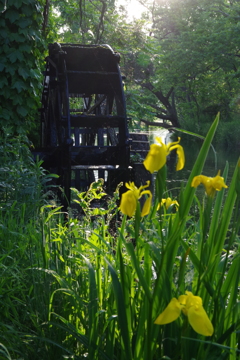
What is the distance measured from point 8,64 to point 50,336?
5573 mm

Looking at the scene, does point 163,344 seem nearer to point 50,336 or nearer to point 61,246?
point 50,336

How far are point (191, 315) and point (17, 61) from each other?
6.29 metres

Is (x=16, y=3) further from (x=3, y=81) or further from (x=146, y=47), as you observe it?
(x=146, y=47)

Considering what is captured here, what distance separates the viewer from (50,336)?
1.71m

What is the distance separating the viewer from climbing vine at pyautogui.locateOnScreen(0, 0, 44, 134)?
21.6 ft

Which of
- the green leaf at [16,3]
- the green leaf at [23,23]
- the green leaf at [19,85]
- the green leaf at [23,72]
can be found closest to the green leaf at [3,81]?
the green leaf at [19,85]

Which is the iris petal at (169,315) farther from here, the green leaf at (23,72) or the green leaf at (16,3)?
the green leaf at (16,3)

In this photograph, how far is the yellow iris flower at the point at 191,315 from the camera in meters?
0.96

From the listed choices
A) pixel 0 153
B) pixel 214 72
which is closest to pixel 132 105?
pixel 0 153

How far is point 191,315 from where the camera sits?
97 centimetres

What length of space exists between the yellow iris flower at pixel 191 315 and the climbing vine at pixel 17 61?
5.84 metres

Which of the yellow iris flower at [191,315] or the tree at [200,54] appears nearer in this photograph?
the yellow iris flower at [191,315]

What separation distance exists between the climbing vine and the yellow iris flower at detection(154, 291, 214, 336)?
5.84 meters

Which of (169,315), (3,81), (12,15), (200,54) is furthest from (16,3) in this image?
(200,54)
